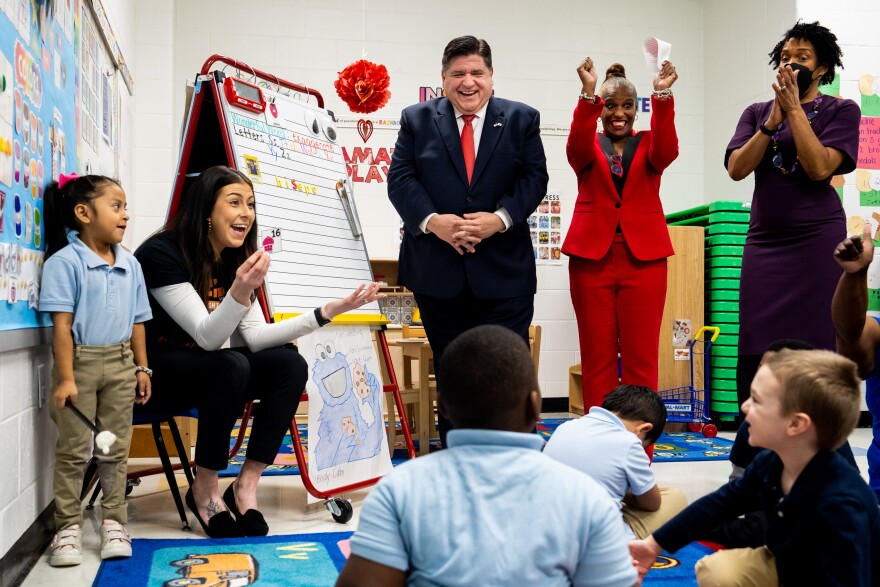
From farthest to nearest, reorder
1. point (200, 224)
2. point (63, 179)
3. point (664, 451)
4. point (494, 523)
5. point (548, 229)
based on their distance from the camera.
Answer: 1. point (548, 229)
2. point (664, 451)
3. point (200, 224)
4. point (63, 179)
5. point (494, 523)

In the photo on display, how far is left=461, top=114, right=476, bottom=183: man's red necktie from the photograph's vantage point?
264cm

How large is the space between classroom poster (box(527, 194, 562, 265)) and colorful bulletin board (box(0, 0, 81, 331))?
13.0 ft

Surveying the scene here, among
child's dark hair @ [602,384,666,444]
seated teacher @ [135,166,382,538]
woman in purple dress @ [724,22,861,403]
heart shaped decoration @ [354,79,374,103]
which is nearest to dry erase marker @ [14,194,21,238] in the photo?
seated teacher @ [135,166,382,538]

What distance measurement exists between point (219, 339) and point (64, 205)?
0.56 metres

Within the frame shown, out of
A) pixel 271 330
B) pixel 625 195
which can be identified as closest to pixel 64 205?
pixel 271 330

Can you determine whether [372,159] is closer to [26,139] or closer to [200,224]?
[200,224]

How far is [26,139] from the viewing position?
208 cm

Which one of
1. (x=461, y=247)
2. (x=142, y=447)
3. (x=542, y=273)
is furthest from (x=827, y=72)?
(x=542, y=273)

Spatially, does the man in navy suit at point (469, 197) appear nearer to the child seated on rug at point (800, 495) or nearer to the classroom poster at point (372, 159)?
the child seated on rug at point (800, 495)

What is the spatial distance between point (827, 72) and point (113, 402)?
2350mm

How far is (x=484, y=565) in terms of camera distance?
0.99m

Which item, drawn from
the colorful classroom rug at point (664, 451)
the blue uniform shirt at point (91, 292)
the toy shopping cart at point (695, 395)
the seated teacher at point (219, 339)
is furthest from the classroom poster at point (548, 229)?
the blue uniform shirt at point (91, 292)

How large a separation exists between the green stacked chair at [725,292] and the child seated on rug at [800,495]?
368cm

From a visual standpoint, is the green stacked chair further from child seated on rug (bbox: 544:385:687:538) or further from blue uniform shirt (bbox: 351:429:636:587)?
blue uniform shirt (bbox: 351:429:636:587)
